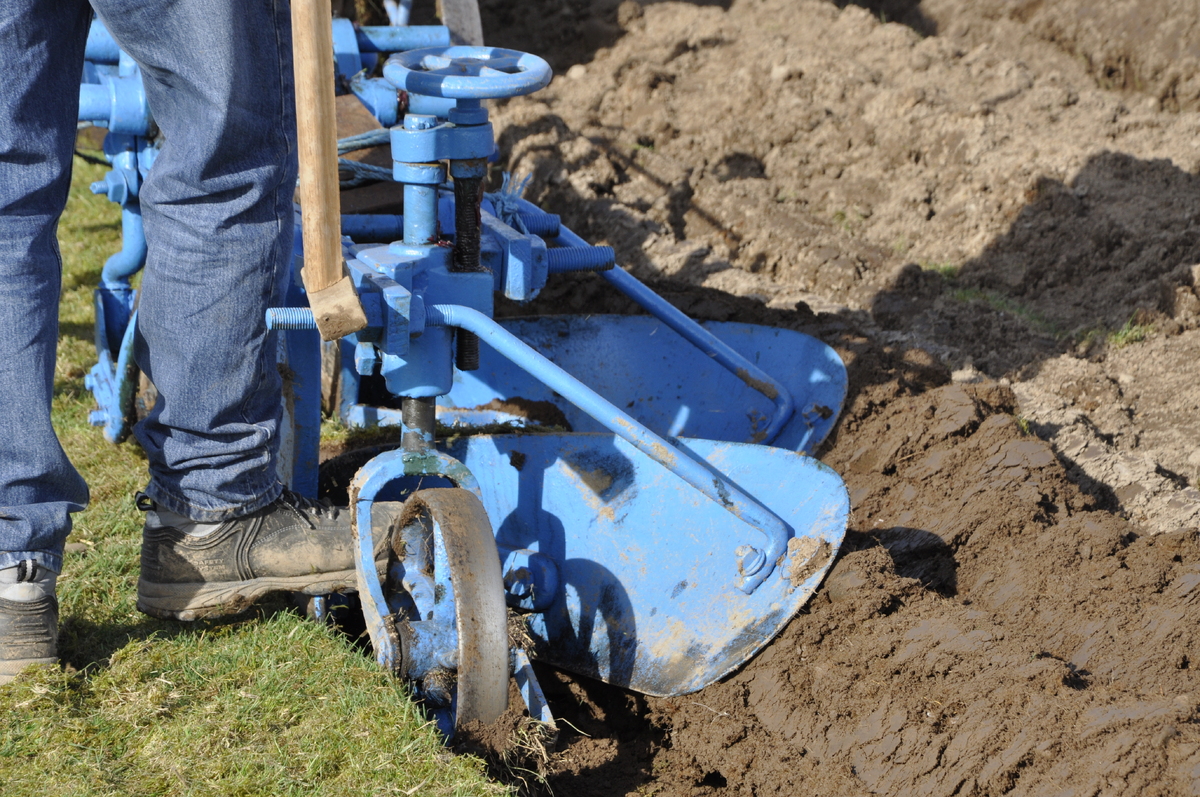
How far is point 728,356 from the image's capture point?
123 inches

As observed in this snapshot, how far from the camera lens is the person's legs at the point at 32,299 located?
78.7 inches

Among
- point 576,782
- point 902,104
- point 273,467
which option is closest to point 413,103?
point 273,467

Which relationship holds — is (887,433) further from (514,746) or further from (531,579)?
(514,746)

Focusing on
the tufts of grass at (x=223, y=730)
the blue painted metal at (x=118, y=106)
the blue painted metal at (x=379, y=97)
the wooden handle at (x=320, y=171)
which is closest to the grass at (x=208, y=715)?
the tufts of grass at (x=223, y=730)

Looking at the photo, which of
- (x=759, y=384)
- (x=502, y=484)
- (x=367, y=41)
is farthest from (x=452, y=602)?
(x=367, y=41)

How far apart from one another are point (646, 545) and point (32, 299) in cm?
142

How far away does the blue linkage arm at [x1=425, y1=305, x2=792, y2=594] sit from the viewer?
226 cm

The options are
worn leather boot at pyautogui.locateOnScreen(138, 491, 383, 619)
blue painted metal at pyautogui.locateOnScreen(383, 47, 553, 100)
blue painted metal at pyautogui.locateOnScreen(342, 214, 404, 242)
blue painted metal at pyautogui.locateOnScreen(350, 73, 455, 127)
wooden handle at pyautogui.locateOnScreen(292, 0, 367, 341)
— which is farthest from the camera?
blue painted metal at pyautogui.locateOnScreen(350, 73, 455, 127)

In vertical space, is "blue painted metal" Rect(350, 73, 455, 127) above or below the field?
above

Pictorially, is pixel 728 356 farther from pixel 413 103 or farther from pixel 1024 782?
pixel 1024 782

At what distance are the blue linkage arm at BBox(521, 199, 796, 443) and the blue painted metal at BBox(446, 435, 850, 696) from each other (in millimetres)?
633

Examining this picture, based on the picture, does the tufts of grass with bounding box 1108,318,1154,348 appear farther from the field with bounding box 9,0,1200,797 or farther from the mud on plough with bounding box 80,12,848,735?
the mud on plough with bounding box 80,12,848,735

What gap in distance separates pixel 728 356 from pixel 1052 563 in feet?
3.49

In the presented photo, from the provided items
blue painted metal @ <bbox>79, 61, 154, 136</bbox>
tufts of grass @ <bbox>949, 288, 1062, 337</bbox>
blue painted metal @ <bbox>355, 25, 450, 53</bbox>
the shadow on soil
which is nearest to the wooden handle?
blue painted metal @ <bbox>79, 61, 154, 136</bbox>
